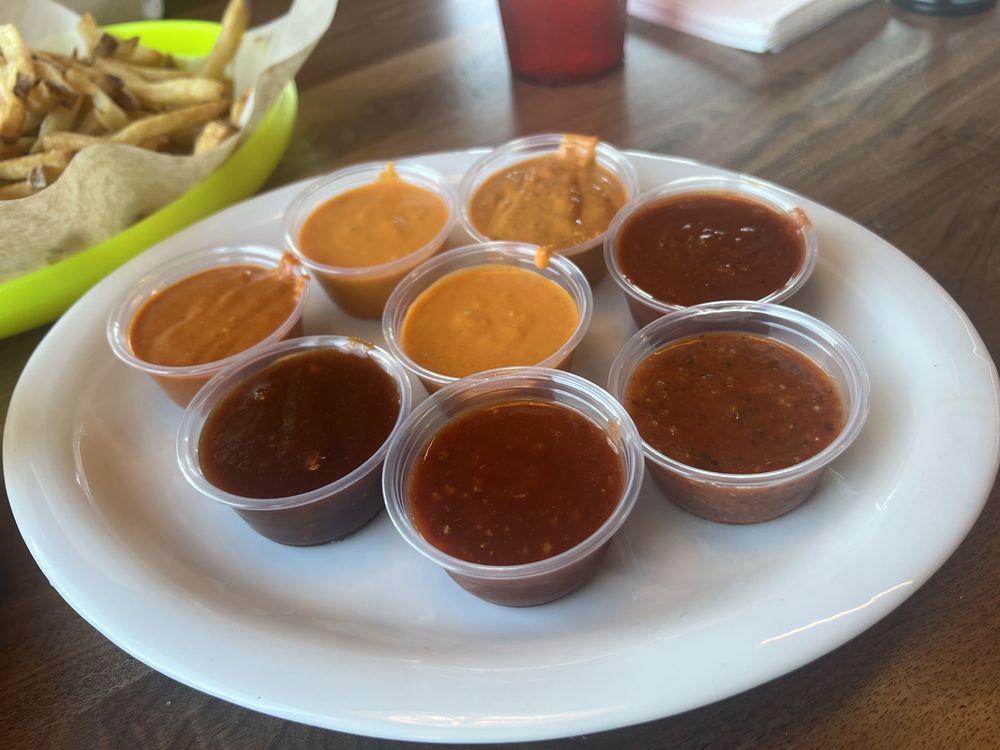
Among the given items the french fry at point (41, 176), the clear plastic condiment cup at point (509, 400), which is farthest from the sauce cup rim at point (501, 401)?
the french fry at point (41, 176)

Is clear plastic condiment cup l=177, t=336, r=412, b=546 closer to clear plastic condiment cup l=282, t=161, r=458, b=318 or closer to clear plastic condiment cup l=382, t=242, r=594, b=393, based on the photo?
clear plastic condiment cup l=382, t=242, r=594, b=393

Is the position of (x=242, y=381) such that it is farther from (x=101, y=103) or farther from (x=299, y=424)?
(x=101, y=103)

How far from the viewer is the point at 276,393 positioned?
2.03m

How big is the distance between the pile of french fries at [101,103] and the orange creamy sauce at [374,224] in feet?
1.58

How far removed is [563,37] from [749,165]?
101 centimetres

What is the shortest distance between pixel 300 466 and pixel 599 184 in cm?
136

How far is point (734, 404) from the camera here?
179 centimetres

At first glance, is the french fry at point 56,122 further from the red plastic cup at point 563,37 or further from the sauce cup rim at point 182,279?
the red plastic cup at point 563,37

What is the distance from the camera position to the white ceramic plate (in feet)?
4.59

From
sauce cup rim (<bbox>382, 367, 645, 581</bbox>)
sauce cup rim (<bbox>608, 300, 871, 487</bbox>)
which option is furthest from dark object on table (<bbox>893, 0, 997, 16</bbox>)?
sauce cup rim (<bbox>382, 367, 645, 581</bbox>)

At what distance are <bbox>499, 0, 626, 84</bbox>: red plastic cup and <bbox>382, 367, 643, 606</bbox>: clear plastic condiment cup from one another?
1939mm

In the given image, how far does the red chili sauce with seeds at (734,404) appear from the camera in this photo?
169 cm

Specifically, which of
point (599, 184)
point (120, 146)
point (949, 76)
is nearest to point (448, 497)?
point (599, 184)

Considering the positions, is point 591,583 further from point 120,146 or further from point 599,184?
point 120,146
